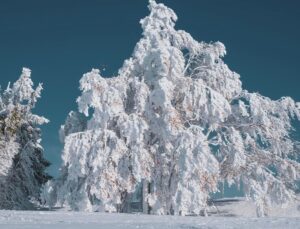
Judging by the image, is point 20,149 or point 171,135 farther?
point 20,149

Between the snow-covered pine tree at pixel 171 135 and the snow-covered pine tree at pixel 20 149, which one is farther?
the snow-covered pine tree at pixel 20 149

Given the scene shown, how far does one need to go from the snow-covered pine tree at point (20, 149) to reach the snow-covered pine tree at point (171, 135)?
9.15 feet

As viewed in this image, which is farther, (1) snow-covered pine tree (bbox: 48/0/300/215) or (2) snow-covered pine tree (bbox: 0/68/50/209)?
(2) snow-covered pine tree (bbox: 0/68/50/209)

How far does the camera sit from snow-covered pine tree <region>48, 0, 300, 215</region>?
22516 mm

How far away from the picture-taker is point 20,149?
28.0 m

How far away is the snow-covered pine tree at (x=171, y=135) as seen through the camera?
22516 millimetres

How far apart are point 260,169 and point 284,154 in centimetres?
282

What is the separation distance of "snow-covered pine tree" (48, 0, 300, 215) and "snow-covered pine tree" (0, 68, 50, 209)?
2.79 m

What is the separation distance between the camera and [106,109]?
901 inches

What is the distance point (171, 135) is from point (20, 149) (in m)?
9.50

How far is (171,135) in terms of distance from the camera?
23.3 m

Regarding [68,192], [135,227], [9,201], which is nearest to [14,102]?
[9,201]

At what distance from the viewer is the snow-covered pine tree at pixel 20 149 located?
26.5 metres

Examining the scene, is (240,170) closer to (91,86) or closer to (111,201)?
(111,201)
